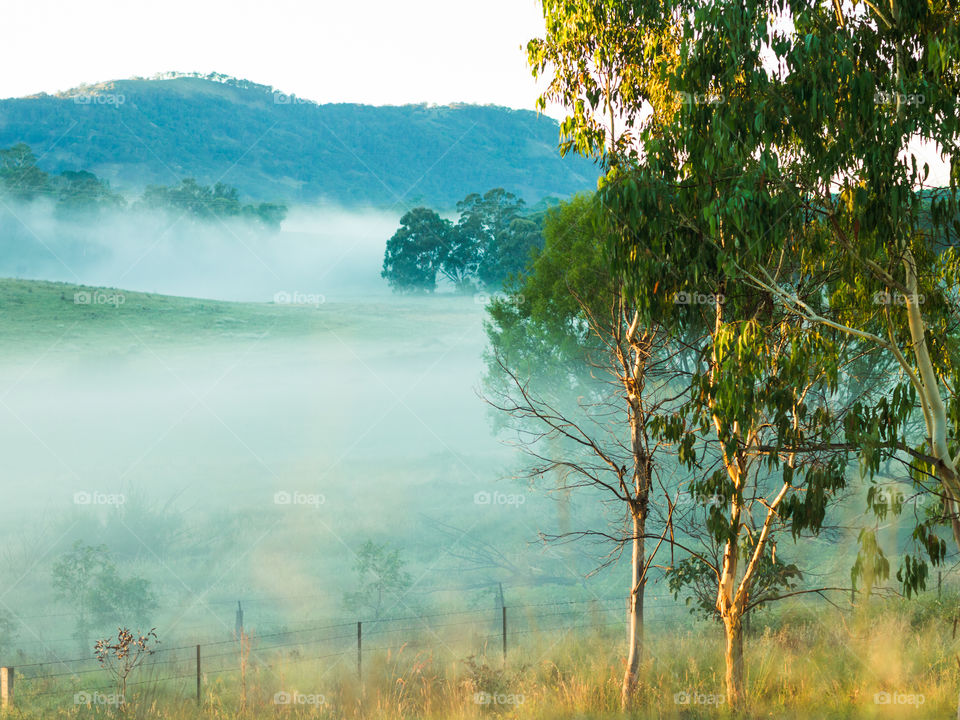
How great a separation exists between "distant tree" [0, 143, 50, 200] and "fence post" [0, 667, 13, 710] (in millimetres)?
84843

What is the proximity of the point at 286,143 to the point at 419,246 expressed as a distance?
11378 centimetres

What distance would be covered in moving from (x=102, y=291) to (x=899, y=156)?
57.1 metres

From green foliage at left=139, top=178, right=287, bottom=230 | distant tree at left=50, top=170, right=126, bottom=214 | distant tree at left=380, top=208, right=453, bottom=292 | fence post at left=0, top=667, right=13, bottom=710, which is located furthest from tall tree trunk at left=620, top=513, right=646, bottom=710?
distant tree at left=50, top=170, right=126, bottom=214

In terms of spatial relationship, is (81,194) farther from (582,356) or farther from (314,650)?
(314,650)

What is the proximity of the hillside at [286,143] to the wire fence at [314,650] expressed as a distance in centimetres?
12414

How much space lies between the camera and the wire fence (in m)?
10.7

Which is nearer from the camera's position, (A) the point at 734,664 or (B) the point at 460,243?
(A) the point at 734,664

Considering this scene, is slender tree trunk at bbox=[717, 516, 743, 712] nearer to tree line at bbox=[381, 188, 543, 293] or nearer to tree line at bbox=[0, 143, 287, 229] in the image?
tree line at bbox=[381, 188, 543, 293]

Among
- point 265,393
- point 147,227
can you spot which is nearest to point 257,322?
point 265,393

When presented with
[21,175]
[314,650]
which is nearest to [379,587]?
[314,650]

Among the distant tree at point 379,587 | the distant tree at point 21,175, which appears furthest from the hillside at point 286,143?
the distant tree at point 379,587

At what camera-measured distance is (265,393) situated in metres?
52.9

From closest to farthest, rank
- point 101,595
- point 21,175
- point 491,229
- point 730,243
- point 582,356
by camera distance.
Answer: point 730,243
point 101,595
point 582,356
point 491,229
point 21,175

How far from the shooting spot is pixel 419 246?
5275 centimetres
